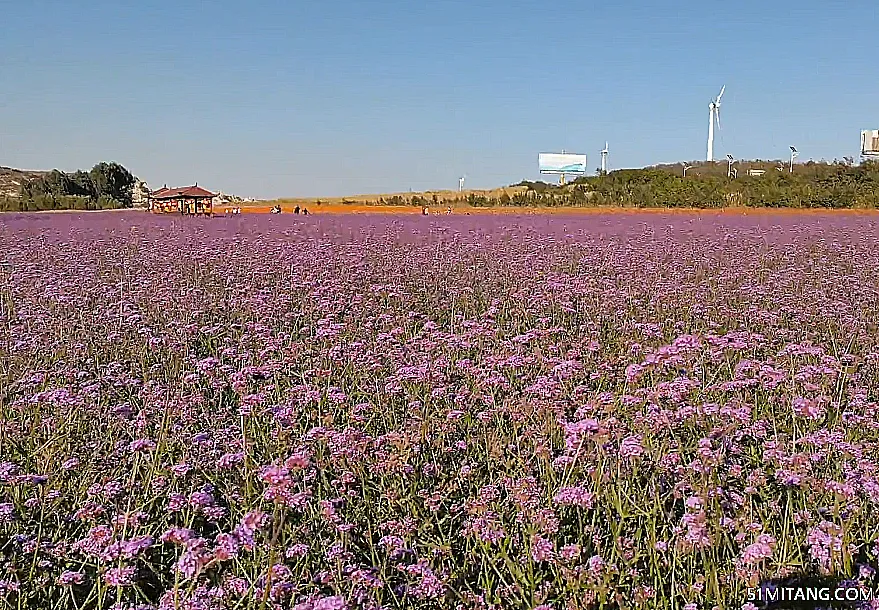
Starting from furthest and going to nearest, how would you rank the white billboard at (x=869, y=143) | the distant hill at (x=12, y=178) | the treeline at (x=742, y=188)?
the distant hill at (x=12, y=178) → the white billboard at (x=869, y=143) → the treeline at (x=742, y=188)

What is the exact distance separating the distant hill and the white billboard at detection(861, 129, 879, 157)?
58.4 m

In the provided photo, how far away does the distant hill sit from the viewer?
72250 millimetres

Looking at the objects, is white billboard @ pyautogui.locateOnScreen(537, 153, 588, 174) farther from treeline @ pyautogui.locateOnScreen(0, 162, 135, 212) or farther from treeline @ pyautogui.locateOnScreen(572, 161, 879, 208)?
treeline @ pyautogui.locateOnScreen(0, 162, 135, 212)

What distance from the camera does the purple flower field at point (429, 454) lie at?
2.02 metres

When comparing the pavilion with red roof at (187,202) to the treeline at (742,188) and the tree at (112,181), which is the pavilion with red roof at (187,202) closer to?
the treeline at (742,188)

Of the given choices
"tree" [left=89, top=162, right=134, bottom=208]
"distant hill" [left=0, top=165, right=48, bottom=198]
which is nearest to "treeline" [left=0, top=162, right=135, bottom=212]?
"tree" [left=89, top=162, right=134, bottom=208]

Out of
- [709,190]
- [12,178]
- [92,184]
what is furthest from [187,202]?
[12,178]

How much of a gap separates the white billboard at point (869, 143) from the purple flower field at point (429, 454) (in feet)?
152

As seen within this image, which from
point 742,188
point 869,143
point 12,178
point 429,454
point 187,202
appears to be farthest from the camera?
point 12,178

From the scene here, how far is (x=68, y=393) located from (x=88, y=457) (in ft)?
1.48

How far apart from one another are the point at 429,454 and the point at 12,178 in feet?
281

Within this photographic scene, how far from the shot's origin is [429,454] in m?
2.85

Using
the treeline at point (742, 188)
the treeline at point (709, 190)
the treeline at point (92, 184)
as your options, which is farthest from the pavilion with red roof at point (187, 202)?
the treeline at point (92, 184)

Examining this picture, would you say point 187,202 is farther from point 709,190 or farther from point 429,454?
point 429,454
